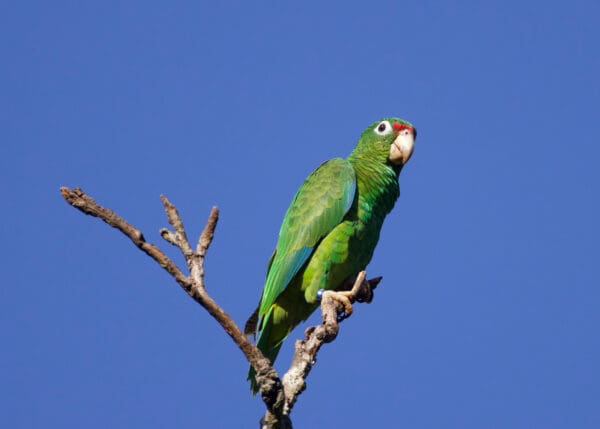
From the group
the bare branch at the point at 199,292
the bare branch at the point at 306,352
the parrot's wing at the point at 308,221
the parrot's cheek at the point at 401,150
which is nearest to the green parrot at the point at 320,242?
the parrot's wing at the point at 308,221

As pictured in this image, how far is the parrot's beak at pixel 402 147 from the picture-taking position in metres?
6.85

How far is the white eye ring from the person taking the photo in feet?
22.9

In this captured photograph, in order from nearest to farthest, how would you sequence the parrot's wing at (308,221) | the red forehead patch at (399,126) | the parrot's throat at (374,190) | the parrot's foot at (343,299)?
the parrot's foot at (343,299) < the parrot's wing at (308,221) < the parrot's throat at (374,190) < the red forehead patch at (399,126)

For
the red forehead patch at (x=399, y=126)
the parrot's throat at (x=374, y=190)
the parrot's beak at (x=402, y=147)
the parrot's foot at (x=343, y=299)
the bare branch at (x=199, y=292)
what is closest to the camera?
the bare branch at (x=199, y=292)

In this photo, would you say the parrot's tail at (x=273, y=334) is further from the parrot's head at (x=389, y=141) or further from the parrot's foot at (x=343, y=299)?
the parrot's head at (x=389, y=141)

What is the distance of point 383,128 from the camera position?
7.02 m

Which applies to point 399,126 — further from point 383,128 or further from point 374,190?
point 374,190

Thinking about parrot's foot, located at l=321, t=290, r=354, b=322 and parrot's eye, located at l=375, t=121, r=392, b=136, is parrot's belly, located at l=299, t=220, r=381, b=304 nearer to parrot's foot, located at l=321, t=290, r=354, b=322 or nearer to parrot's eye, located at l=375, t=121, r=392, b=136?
parrot's foot, located at l=321, t=290, r=354, b=322

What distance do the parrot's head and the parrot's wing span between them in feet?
1.61

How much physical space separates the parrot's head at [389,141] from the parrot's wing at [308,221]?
49cm

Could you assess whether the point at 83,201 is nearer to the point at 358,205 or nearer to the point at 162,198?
the point at 162,198

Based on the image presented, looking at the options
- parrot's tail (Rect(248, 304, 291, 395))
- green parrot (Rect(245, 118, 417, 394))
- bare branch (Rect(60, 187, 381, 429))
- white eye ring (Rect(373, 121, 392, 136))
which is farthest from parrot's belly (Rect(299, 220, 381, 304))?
bare branch (Rect(60, 187, 381, 429))

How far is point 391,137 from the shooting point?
6.95m

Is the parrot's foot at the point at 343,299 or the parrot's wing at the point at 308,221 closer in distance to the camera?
the parrot's foot at the point at 343,299
